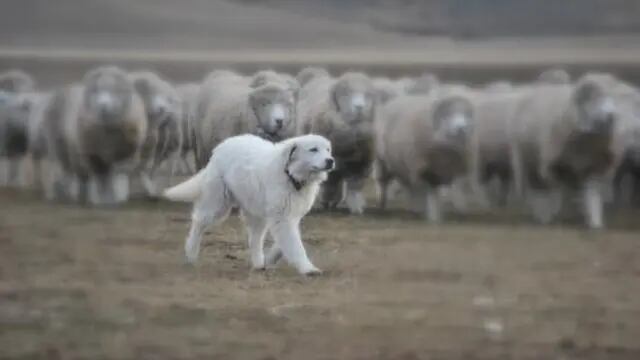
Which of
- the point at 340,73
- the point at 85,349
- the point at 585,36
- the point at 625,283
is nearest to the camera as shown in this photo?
the point at 85,349

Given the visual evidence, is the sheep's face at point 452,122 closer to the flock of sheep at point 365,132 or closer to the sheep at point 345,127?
the flock of sheep at point 365,132

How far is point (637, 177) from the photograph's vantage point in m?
9.34

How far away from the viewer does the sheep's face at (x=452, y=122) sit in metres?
8.99

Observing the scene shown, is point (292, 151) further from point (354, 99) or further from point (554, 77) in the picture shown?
point (354, 99)

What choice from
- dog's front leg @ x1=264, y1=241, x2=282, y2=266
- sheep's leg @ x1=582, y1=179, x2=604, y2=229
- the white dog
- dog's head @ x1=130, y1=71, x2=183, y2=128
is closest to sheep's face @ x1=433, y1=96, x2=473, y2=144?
sheep's leg @ x1=582, y1=179, x2=604, y2=229

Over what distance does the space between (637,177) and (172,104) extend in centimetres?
269

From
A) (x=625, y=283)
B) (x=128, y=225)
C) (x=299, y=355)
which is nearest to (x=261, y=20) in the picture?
(x=128, y=225)

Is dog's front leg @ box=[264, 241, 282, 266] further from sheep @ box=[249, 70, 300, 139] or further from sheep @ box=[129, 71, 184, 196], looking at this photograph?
sheep @ box=[129, 71, 184, 196]

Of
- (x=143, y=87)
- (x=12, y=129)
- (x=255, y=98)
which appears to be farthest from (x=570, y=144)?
(x=12, y=129)

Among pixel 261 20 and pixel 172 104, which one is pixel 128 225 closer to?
pixel 261 20

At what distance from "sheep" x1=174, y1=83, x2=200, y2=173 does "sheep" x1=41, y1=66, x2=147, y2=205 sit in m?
0.44

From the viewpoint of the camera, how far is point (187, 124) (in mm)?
10375

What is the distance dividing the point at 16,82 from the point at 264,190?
2.92 metres

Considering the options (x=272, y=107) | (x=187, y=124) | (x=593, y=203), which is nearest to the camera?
(x=593, y=203)
